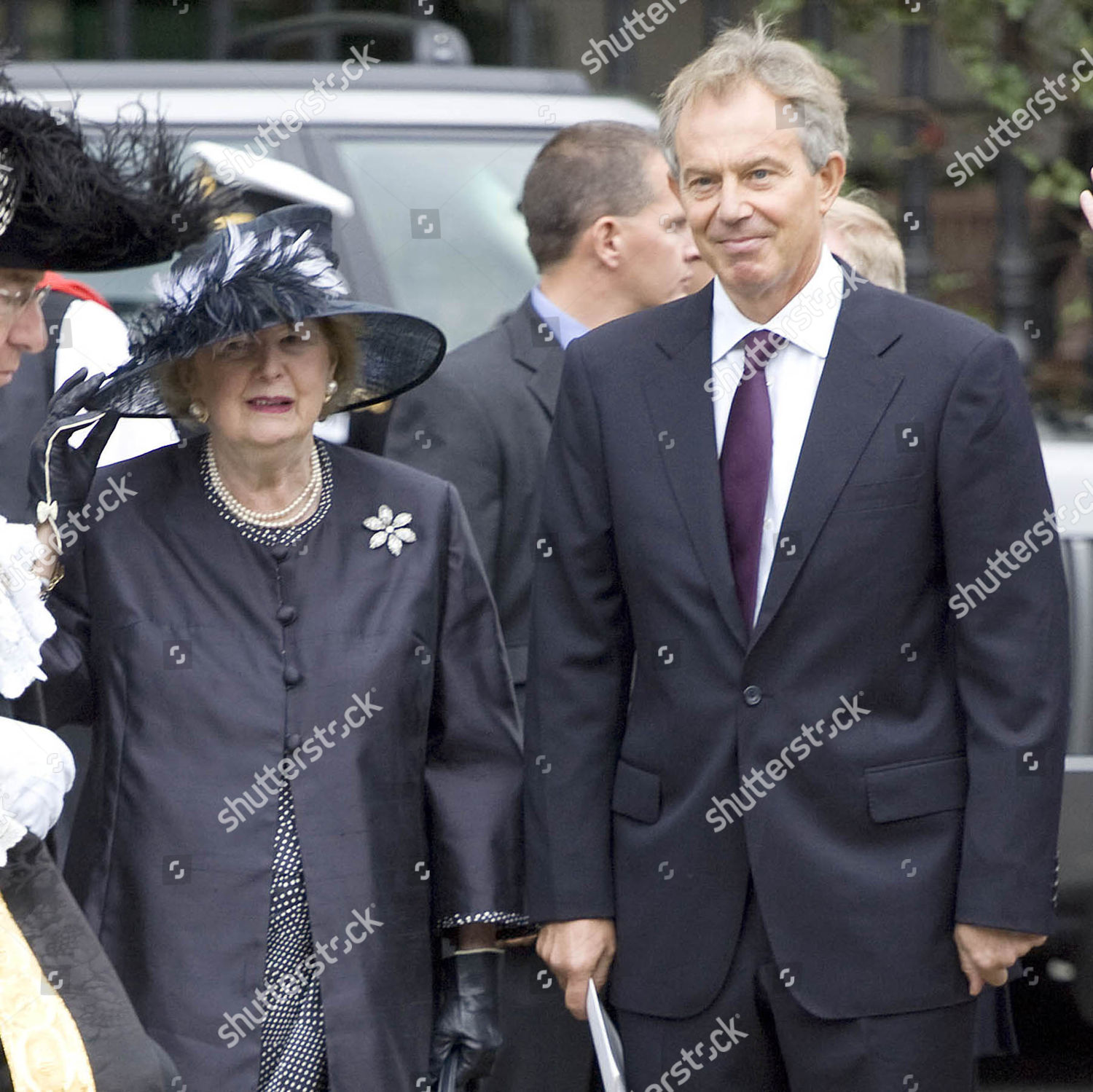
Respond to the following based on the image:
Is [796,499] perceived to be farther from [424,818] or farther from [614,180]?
[614,180]

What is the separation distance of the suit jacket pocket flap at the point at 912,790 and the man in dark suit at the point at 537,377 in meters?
1.18

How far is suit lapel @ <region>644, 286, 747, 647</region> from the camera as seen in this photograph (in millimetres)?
3084

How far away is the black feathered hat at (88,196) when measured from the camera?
3.02 m

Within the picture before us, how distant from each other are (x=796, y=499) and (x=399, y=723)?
2.41 ft

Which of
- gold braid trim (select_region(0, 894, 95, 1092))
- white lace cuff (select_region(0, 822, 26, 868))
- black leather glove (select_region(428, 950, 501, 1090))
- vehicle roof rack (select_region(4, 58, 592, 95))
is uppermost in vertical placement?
vehicle roof rack (select_region(4, 58, 592, 95))

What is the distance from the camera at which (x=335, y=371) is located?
11.4ft

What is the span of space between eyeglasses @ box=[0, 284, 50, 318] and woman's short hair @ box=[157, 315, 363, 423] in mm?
292

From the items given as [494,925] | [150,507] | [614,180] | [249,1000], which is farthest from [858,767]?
[614,180]

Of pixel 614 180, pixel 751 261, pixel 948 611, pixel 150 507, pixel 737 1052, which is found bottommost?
pixel 737 1052

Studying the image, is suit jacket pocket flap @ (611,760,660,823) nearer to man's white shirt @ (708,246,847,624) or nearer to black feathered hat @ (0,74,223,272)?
man's white shirt @ (708,246,847,624)

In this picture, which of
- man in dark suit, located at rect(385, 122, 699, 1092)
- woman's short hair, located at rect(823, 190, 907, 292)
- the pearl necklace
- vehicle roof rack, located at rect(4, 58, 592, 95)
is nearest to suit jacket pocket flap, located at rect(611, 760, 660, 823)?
the pearl necklace

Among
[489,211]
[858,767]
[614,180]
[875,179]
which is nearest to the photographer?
[858,767]

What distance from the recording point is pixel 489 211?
5.28 metres

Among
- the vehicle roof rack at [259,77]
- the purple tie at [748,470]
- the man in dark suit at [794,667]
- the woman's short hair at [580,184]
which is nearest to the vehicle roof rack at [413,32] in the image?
the vehicle roof rack at [259,77]
